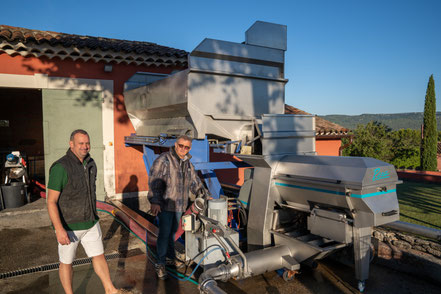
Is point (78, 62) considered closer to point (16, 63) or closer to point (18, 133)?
point (16, 63)

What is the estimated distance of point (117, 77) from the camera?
24.5 feet

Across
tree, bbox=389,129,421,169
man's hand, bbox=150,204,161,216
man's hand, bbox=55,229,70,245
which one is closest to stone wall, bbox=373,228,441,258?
man's hand, bbox=150,204,161,216

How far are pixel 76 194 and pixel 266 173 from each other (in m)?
2.23

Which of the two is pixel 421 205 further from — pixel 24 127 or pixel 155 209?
pixel 24 127

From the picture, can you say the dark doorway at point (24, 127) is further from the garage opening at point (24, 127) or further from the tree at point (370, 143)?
the tree at point (370, 143)

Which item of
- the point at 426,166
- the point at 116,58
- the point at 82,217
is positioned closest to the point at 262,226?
the point at 82,217

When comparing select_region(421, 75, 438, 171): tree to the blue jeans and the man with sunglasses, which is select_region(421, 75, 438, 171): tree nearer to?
the man with sunglasses

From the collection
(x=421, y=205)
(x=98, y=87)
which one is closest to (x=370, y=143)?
(x=421, y=205)

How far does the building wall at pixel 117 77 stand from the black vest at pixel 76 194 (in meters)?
4.38

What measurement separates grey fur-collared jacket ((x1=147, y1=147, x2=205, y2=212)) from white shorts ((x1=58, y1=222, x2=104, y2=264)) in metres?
0.80

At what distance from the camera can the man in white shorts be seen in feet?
9.93

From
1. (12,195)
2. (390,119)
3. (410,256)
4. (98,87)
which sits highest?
(390,119)

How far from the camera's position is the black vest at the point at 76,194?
312cm

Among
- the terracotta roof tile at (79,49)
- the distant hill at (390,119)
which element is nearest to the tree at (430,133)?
the terracotta roof tile at (79,49)
